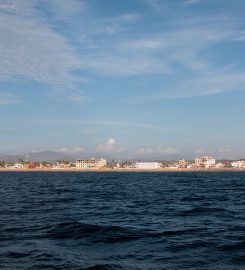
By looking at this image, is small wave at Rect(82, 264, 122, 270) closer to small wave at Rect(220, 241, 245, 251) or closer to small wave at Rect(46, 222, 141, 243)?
small wave at Rect(46, 222, 141, 243)

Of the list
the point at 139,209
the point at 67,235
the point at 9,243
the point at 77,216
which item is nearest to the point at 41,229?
the point at 67,235

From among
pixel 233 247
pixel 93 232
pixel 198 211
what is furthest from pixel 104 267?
pixel 198 211

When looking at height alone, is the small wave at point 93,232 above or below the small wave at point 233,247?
above

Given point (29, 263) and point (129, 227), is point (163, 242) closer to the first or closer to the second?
point (129, 227)

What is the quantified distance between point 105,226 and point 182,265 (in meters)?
10.9

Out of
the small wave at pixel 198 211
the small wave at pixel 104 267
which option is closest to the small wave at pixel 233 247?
the small wave at pixel 104 267

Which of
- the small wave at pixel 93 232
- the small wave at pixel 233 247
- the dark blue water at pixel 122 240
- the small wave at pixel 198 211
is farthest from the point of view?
the small wave at pixel 198 211

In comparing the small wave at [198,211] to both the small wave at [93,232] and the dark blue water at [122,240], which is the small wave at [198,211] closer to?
the dark blue water at [122,240]

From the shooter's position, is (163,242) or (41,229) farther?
(41,229)

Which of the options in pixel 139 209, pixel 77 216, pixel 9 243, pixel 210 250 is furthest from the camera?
pixel 139 209

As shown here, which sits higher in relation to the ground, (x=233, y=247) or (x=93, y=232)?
(x=93, y=232)

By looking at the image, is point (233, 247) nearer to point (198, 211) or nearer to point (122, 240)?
point (122, 240)

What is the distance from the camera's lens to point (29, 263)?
18609mm

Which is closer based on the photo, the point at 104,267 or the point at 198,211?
the point at 104,267
